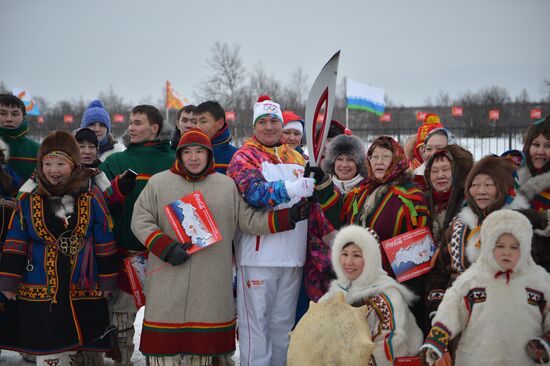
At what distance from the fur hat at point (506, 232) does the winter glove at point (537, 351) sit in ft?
1.30

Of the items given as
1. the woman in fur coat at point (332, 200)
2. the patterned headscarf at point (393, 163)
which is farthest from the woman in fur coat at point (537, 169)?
the woman in fur coat at point (332, 200)

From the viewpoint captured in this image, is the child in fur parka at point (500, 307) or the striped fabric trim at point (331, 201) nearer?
the child in fur parka at point (500, 307)

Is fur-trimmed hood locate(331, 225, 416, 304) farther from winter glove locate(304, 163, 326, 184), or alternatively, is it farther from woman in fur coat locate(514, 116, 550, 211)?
woman in fur coat locate(514, 116, 550, 211)

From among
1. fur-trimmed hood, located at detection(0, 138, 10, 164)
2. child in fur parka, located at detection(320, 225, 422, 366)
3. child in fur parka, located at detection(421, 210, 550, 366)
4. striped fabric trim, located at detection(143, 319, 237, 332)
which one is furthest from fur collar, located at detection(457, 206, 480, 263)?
fur-trimmed hood, located at detection(0, 138, 10, 164)

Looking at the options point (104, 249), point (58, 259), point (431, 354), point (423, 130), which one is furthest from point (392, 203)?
point (58, 259)

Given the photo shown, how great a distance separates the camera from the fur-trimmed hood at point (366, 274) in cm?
334

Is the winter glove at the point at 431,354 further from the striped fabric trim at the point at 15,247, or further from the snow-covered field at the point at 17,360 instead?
the striped fabric trim at the point at 15,247

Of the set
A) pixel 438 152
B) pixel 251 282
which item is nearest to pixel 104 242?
pixel 251 282

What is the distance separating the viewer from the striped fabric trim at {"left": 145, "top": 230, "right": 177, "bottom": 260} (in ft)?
11.7

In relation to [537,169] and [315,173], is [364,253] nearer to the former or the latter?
[315,173]

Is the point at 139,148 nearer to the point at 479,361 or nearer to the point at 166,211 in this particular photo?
the point at 166,211

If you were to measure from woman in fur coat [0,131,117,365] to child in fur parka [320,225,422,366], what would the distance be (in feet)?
6.15

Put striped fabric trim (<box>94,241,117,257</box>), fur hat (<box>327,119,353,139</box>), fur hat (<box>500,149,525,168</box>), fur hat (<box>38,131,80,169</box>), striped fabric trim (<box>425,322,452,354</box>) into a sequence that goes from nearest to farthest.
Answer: striped fabric trim (<box>425,322,452,354</box>), fur hat (<box>38,131,80,169</box>), striped fabric trim (<box>94,241,117,257</box>), fur hat (<box>500,149,525,168</box>), fur hat (<box>327,119,353,139</box>)

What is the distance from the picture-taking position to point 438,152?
387cm
